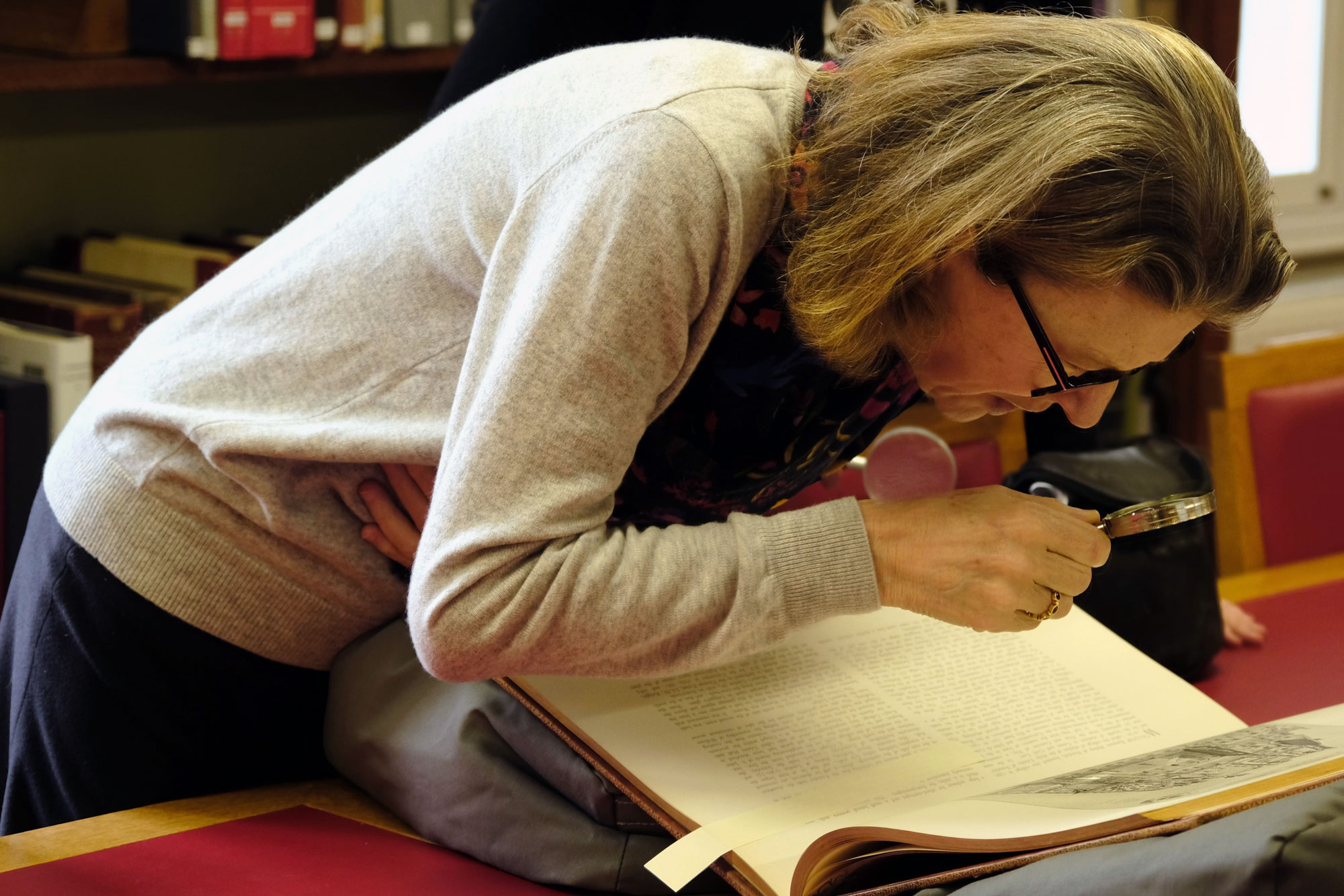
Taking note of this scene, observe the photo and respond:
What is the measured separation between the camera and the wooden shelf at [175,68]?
1.71 meters

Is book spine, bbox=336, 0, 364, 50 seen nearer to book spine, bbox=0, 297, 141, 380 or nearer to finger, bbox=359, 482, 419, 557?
book spine, bbox=0, 297, 141, 380

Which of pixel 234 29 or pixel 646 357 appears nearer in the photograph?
pixel 646 357

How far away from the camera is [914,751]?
995 mm

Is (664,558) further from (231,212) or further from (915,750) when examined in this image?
(231,212)

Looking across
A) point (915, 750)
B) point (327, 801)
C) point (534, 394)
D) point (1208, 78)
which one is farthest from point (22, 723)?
point (1208, 78)

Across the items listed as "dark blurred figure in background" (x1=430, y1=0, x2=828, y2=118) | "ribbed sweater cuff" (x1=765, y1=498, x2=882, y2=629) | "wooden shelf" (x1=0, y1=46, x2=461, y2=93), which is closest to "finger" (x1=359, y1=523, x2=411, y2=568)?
"ribbed sweater cuff" (x1=765, y1=498, x2=882, y2=629)

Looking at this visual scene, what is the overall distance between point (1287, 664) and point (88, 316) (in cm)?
157

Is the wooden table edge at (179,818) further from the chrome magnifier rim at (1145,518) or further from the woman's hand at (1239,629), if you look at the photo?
the woman's hand at (1239,629)

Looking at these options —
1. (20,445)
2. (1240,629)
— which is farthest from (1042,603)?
(20,445)

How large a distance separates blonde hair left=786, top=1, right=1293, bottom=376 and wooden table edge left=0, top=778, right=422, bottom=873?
552 mm

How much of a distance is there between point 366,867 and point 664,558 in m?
0.34

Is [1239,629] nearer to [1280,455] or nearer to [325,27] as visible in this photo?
[1280,455]

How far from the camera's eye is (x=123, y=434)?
1.00 m

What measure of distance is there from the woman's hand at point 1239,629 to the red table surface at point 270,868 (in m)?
0.90
